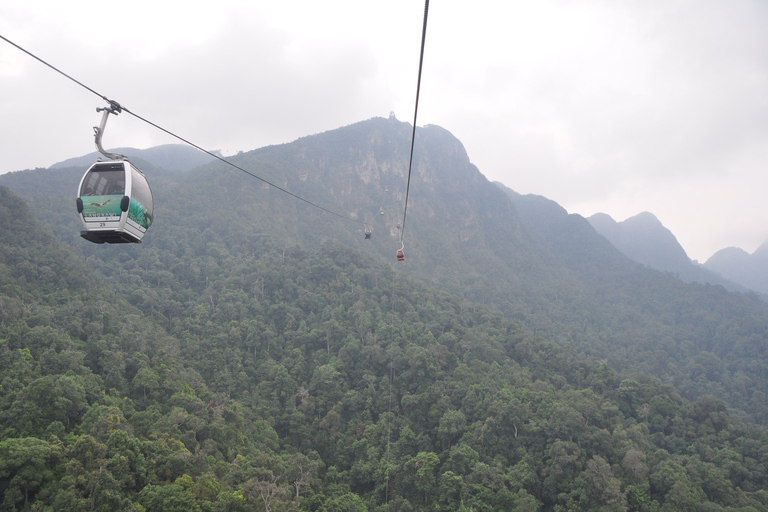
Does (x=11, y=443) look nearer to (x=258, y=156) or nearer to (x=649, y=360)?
(x=649, y=360)

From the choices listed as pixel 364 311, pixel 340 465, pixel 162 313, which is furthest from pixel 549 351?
pixel 162 313

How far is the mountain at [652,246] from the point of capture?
453ft

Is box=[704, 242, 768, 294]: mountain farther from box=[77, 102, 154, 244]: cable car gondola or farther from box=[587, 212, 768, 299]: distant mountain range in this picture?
A: box=[77, 102, 154, 244]: cable car gondola

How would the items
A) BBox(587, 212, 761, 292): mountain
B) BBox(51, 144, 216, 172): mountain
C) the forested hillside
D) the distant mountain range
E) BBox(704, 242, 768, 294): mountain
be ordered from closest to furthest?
the forested hillside, BBox(51, 144, 216, 172): mountain, BBox(587, 212, 761, 292): mountain, the distant mountain range, BBox(704, 242, 768, 294): mountain

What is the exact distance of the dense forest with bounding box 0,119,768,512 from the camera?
64.6 feet

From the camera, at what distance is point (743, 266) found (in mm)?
178750

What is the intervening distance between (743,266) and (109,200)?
231 meters

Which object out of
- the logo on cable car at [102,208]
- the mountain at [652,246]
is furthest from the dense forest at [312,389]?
the mountain at [652,246]

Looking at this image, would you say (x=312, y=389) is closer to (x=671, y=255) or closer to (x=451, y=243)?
(x=451, y=243)

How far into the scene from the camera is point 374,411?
34.0 metres

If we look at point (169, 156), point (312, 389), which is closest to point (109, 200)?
point (312, 389)

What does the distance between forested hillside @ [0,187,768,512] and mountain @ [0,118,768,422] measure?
9.93 m

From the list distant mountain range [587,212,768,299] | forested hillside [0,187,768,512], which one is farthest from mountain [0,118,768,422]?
distant mountain range [587,212,768,299]

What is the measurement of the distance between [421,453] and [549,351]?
857 inches
